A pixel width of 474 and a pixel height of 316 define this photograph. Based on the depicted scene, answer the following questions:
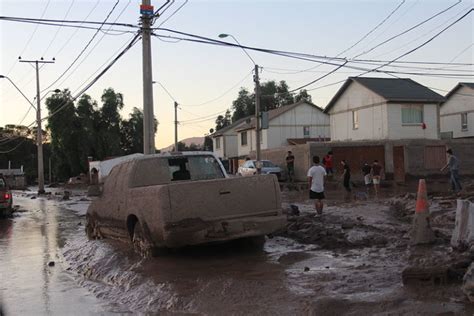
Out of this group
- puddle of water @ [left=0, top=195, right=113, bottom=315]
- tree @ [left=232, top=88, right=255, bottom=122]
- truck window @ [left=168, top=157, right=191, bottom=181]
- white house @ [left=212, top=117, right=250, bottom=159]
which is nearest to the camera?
puddle of water @ [left=0, top=195, right=113, bottom=315]

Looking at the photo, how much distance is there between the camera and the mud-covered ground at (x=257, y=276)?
5.72 meters

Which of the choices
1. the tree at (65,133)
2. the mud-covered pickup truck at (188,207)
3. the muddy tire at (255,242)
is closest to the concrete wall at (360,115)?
the muddy tire at (255,242)

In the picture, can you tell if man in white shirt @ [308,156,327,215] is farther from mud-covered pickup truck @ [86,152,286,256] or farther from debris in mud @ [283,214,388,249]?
mud-covered pickup truck @ [86,152,286,256]

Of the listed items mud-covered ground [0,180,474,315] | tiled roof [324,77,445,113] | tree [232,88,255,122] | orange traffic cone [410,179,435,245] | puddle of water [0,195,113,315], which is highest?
tree [232,88,255,122]

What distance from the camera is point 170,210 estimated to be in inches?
315

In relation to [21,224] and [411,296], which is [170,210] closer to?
[411,296]

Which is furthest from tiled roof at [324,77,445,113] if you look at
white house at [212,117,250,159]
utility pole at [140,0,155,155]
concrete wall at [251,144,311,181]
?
white house at [212,117,250,159]

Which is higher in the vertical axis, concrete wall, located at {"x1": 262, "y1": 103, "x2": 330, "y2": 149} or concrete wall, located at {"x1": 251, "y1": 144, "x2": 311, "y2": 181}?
concrete wall, located at {"x1": 262, "y1": 103, "x2": 330, "y2": 149}

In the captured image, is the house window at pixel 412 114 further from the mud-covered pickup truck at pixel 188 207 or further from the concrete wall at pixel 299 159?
the mud-covered pickup truck at pixel 188 207

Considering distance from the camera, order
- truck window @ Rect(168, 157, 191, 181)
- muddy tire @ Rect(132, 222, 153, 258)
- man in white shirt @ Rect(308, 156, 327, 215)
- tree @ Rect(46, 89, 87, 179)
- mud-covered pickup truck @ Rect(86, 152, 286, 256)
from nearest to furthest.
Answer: mud-covered pickup truck @ Rect(86, 152, 286, 256) < muddy tire @ Rect(132, 222, 153, 258) < truck window @ Rect(168, 157, 191, 181) < man in white shirt @ Rect(308, 156, 327, 215) < tree @ Rect(46, 89, 87, 179)

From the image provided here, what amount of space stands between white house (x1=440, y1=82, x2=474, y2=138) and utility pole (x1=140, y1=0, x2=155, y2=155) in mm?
32017

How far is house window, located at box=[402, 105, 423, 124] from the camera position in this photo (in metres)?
37.2

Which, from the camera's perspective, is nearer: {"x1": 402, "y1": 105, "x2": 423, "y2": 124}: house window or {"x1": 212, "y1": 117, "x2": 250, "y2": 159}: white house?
{"x1": 402, "y1": 105, "x2": 423, "y2": 124}: house window

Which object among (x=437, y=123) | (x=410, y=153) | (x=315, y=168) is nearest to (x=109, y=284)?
(x=315, y=168)
